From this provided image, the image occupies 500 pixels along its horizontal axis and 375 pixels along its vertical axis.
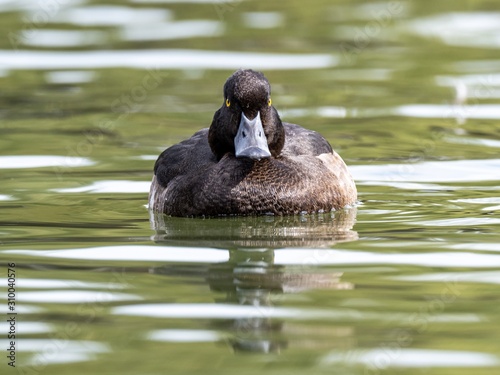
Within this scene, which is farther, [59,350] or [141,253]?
[141,253]

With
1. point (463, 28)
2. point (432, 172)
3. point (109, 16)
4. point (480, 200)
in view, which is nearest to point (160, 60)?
point (109, 16)

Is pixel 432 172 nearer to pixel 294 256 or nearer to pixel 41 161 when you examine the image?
pixel 294 256

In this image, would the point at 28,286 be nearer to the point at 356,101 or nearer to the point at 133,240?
the point at 133,240

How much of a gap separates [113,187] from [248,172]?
1.94 m

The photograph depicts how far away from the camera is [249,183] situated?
1045 cm

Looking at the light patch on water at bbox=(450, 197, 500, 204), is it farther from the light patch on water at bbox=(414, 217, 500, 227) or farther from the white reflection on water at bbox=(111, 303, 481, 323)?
the white reflection on water at bbox=(111, 303, 481, 323)

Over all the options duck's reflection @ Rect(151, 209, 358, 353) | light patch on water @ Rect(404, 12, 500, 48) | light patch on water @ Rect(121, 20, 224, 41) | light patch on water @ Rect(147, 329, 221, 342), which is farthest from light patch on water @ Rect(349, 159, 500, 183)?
light patch on water @ Rect(121, 20, 224, 41)

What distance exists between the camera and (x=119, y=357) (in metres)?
6.55

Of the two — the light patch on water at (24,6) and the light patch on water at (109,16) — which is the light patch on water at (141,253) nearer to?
the light patch on water at (109,16)

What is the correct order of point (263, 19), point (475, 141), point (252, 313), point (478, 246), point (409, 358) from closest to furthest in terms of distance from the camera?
1. point (409, 358)
2. point (252, 313)
3. point (478, 246)
4. point (475, 141)
5. point (263, 19)

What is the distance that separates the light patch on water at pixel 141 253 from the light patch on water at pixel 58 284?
0.72m

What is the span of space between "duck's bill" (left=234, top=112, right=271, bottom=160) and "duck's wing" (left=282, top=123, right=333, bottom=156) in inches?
28.0

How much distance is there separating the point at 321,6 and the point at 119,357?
619 inches

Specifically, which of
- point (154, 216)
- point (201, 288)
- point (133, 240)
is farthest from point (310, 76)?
point (201, 288)
